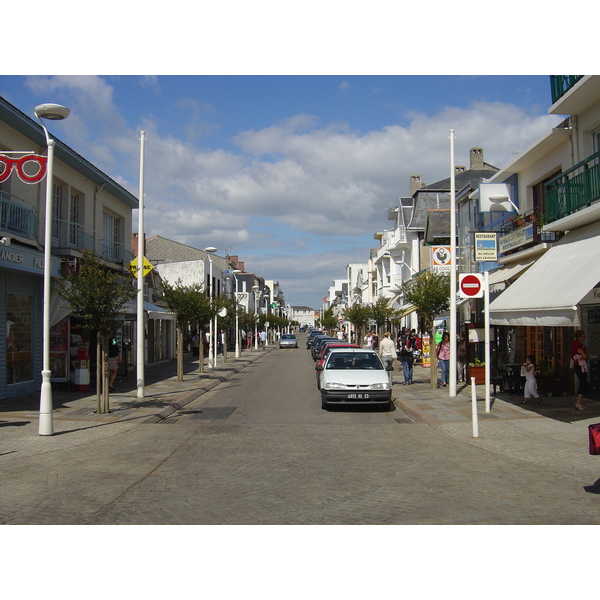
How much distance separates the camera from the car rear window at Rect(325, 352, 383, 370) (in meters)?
16.0

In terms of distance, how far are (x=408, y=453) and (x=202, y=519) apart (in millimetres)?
4626

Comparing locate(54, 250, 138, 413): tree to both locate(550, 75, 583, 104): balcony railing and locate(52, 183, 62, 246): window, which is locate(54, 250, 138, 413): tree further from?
locate(550, 75, 583, 104): balcony railing

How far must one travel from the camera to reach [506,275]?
59.4 feet

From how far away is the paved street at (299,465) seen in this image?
6.32 metres

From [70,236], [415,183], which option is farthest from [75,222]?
[415,183]

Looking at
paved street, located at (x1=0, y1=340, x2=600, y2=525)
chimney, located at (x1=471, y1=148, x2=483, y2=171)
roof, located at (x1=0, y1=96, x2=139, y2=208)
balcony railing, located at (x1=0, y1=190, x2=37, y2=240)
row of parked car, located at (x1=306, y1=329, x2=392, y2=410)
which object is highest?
chimney, located at (x1=471, y1=148, x2=483, y2=171)

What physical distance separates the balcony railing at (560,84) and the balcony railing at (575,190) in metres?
1.86

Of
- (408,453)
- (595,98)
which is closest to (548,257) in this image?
(595,98)

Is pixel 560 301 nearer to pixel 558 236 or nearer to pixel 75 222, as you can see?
pixel 558 236

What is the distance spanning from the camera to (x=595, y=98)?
45.1ft

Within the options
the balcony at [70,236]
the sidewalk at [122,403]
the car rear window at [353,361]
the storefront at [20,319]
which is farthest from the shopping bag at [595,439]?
the balcony at [70,236]

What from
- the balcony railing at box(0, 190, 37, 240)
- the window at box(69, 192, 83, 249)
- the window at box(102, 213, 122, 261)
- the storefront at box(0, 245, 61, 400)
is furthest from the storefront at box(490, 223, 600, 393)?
the window at box(102, 213, 122, 261)

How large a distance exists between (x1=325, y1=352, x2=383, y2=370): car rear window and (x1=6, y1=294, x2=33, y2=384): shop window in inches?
344

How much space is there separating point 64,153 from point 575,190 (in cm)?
1535
